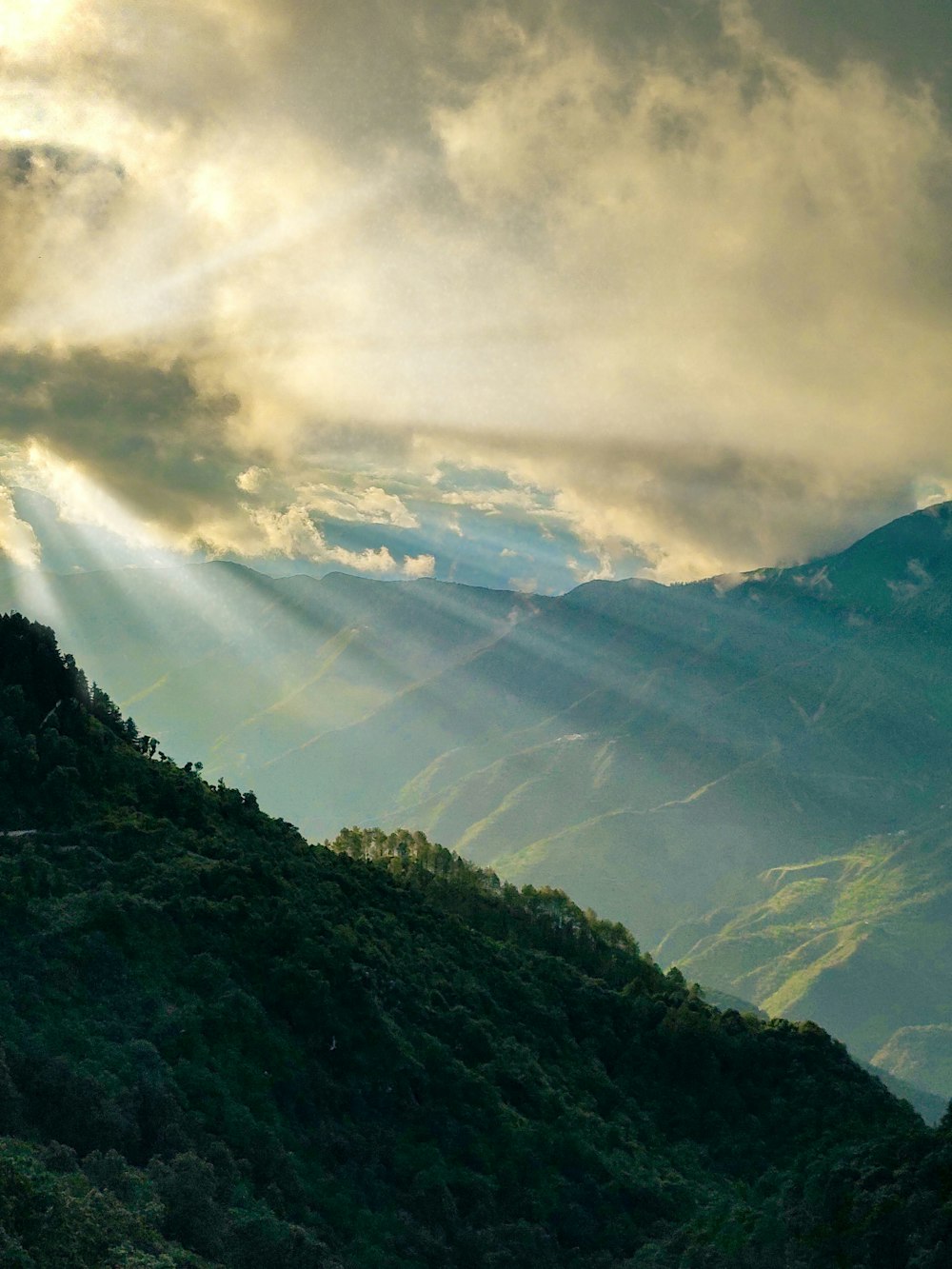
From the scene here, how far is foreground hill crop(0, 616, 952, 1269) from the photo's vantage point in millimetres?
57656

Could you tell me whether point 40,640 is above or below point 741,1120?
above

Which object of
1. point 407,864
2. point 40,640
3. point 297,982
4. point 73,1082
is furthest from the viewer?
point 407,864

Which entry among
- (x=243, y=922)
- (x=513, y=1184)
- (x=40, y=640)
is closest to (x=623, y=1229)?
(x=513, y=1184)

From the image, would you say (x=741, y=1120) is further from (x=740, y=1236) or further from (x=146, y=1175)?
(x=146, y=1175)

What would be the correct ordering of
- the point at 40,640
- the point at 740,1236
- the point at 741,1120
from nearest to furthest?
the point at 740,1236 → the point at 741,1120 → the point at 40,640

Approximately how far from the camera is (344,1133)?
234 feet

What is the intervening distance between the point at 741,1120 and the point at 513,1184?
1217 inches

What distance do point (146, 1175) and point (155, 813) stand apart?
4826 cm

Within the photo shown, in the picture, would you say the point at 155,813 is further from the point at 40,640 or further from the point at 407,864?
the point at 407,864

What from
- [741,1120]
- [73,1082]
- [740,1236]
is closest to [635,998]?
[741,1120]

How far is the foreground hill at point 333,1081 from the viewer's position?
189 ft

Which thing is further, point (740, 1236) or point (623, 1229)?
point (623, 1229)

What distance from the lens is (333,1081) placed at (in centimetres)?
7512

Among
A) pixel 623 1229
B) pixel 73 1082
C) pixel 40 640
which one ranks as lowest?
pixel 623 1229
